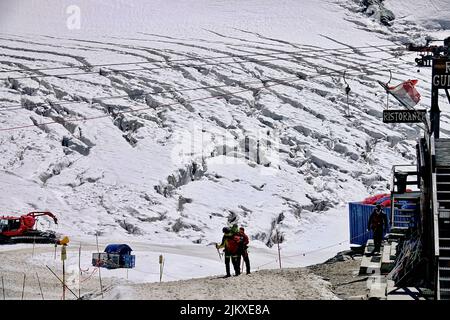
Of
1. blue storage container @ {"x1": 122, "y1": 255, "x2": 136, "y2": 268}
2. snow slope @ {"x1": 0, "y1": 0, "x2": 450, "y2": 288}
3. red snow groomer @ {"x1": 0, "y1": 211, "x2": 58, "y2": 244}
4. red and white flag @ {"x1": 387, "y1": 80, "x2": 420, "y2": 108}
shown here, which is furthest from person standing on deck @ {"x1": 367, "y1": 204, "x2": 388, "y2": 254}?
red snow groomer @ {"x1": 0, "y1": 211, "x2": 58, "y2": 244}

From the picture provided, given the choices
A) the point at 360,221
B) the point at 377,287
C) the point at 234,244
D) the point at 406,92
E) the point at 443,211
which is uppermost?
the point at 406,92

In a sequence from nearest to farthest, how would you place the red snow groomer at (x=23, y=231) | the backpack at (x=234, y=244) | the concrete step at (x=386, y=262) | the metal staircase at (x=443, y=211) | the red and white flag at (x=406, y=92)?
the metal staircase at (x=443, y=211) < the concrete step at (x=386, y=262) < the backpack at (x=234, y=244) < the red and white flag at (x=406, y=92) < the red snow groomer at (x=23, y=231)

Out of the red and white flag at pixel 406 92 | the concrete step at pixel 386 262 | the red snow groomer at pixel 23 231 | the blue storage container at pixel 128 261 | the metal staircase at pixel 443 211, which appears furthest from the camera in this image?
the red snow groomer at pixel 23 231

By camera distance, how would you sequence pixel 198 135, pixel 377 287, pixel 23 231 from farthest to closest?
1. pixel 198 135
2. pixel 23 231
3. pixel 377 287

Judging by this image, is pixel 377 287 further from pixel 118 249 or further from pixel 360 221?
pixel 118 249

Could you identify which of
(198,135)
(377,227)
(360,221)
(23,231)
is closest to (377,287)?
(377,227)

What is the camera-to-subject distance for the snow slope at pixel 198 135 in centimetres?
2703

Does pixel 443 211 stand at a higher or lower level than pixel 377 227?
higher

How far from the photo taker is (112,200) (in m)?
27.4

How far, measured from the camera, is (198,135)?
32.2 meters

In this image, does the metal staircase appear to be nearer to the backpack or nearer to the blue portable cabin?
the backpack

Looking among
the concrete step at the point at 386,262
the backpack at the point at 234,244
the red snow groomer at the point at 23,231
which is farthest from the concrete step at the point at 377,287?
the red snow groomer at the point at 23,231

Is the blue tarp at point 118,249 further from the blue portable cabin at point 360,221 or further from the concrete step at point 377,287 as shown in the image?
the concrete step at point 377,287

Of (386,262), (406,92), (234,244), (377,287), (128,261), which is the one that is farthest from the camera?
(128,261)
